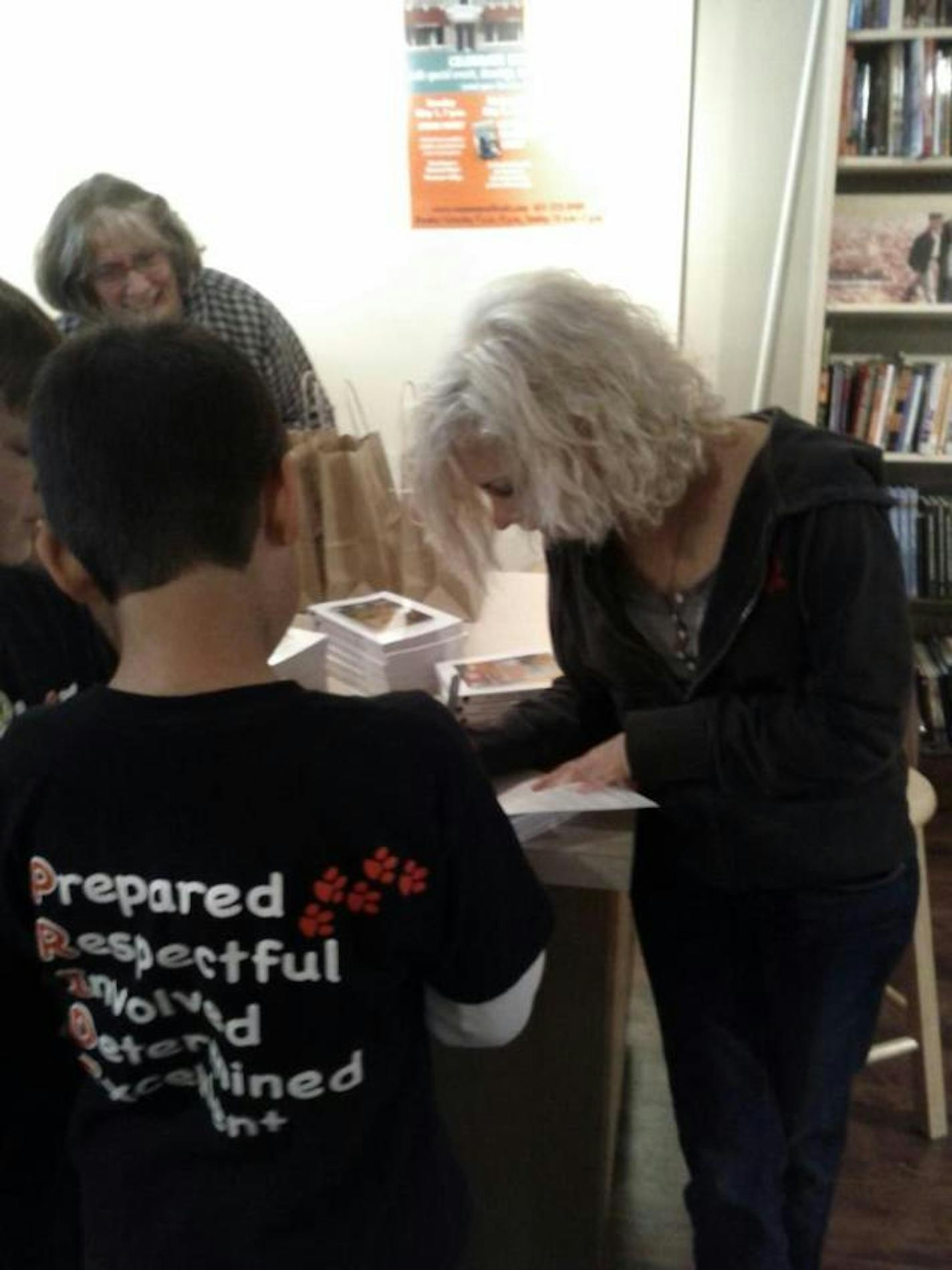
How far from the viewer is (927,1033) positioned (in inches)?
69.6

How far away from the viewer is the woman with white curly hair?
1048 millimetres

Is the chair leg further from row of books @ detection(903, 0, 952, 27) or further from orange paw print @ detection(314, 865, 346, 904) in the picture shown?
row of books @ detection(903, 0, 952, 27)

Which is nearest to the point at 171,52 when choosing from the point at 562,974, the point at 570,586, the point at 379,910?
the point at 570,586

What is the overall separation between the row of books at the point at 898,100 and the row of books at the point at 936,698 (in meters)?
1.31

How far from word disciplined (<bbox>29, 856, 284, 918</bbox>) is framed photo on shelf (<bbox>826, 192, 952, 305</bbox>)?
8.05ft

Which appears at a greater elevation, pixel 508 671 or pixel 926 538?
pixel 508 671

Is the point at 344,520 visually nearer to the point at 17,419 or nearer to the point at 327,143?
the point at 17,419

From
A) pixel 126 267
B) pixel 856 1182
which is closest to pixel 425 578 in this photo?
pixel 126 267

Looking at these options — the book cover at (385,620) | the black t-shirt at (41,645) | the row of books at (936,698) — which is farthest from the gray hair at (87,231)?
the row of books at (936,698)

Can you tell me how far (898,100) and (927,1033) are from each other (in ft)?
6.93

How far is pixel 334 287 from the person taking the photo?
294 cm

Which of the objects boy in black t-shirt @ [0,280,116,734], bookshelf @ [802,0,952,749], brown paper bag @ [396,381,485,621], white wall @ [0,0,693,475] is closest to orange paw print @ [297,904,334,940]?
boy in black t-shirt @ [0,280,116,734]

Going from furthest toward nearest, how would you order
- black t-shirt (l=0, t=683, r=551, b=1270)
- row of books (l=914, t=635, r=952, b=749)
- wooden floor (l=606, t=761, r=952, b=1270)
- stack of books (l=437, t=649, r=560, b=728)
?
row of books (l=914, t=635, r=952, b=749) < wooden floor (l=606, t=761, r=952, b=1270) < stack of books (l=437, t=649, r=560, b=728) < black t-shirt (l=0, t=683, r=551, b=1270)

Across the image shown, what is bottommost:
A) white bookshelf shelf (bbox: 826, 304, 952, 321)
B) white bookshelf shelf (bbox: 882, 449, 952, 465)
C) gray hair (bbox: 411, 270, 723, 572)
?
white bookshelf shelf (bbox: 882, 449, 952, 465)
